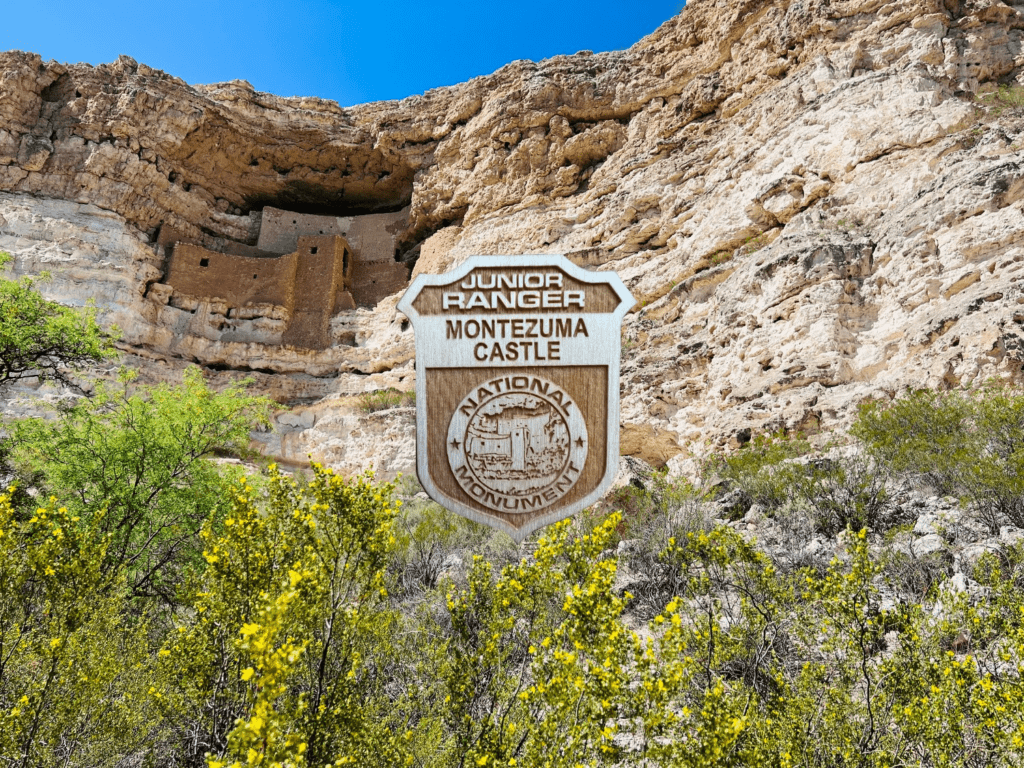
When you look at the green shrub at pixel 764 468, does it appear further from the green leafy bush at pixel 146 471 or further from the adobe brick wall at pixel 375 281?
the adobe brick wall at pixel 375 281

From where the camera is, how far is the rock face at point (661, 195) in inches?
380

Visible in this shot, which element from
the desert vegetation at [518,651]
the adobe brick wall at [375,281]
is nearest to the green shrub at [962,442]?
the desert vegetation at [518,651]

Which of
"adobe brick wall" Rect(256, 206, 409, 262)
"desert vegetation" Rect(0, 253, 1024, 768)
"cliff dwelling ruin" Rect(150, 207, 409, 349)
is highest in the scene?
"adobe brick wall" Rect(256, 206, 409, 262)

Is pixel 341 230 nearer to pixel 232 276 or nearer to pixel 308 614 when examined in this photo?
pixel 232 276

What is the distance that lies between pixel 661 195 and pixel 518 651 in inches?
511

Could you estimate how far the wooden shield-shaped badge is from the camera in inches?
117

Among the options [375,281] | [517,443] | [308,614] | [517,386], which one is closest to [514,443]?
[517,443]

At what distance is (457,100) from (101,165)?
34.5 feet

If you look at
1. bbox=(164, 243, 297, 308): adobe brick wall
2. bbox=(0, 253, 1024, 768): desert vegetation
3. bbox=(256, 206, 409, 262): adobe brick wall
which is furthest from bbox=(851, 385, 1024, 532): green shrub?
bbox=(256, 206, 409, 262): adobe brick wall

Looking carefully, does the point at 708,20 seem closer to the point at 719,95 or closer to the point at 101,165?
the point at 719,95

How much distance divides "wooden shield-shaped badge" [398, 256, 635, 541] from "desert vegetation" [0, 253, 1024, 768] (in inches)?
11.1

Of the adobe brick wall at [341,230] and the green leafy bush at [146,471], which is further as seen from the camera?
the adobe brick wall at [341,230]

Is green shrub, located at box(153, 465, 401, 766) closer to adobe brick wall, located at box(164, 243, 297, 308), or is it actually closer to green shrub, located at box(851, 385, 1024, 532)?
green shrub, located at box(851, 385, 1024, 532)

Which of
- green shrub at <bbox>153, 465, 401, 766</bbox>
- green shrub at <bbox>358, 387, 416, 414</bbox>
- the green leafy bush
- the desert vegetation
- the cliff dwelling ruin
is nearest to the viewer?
the desert vegetation
